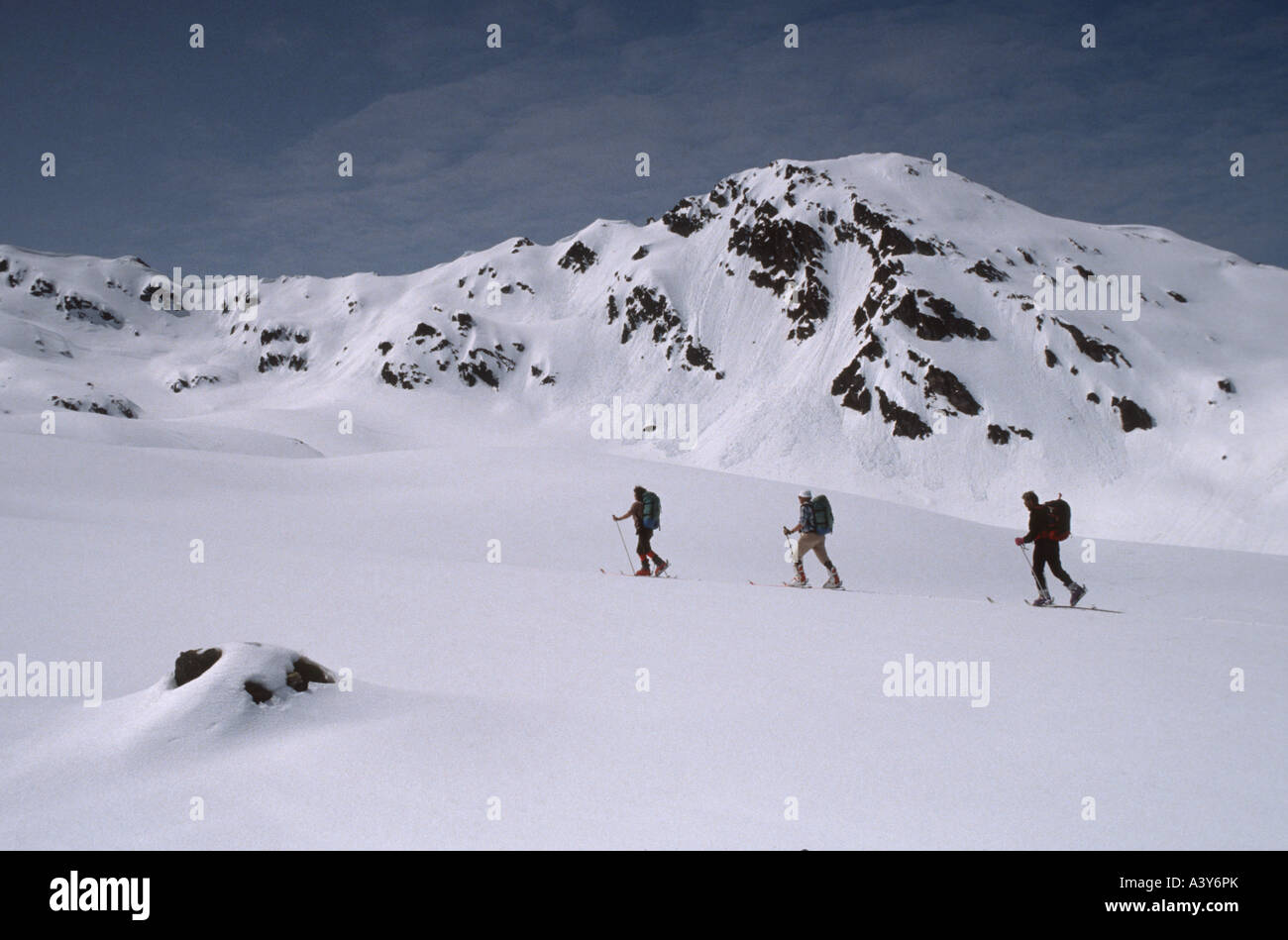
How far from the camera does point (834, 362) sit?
8925 centimetres

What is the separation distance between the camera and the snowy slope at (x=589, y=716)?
5.05 meters

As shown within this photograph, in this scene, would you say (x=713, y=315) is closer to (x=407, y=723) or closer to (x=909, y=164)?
(x=909, y=164)

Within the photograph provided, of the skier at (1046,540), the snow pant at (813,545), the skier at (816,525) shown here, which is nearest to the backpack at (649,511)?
the skier at (816,525)

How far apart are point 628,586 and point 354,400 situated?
11344 cm

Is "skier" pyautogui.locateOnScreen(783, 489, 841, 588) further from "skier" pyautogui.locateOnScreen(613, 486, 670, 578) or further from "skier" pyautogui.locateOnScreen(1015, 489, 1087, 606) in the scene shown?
"skier" pyautogui.locateOnScreen(1015, 489, 1087, 606)

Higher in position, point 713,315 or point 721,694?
point 713,315

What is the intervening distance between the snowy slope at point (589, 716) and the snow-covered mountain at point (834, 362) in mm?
39375

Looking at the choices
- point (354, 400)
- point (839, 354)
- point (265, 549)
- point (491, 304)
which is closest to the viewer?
point (265, 549)

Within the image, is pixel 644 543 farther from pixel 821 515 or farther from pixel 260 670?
pixel 260 670

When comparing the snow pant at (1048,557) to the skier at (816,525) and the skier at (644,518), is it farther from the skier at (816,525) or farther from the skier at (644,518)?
the skier at (644,518)

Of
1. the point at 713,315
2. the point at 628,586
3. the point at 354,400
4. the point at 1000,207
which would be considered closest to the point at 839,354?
the point at 713,315

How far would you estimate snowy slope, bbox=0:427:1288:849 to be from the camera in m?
5.05

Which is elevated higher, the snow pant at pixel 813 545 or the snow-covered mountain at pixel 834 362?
A: the snow-covered mountain at pixel 834 362

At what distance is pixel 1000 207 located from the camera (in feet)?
333
